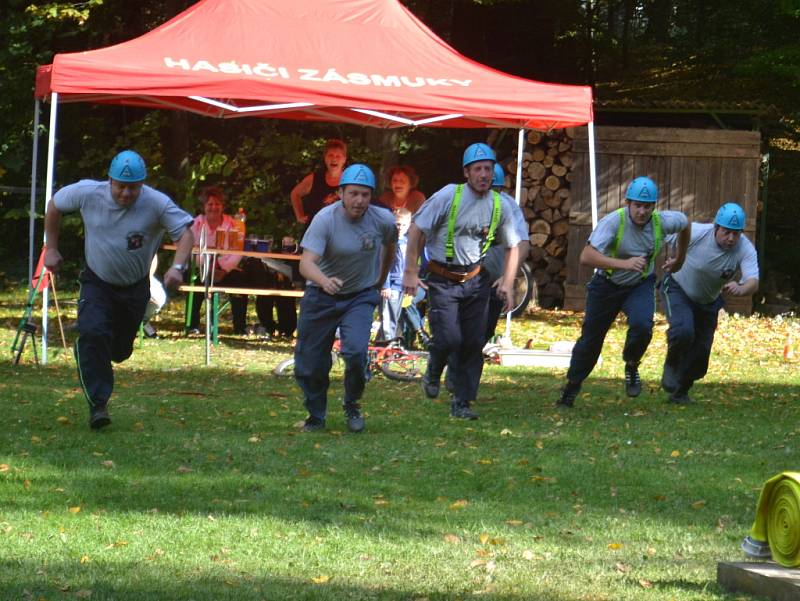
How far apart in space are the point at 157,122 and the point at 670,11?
10.5 meters

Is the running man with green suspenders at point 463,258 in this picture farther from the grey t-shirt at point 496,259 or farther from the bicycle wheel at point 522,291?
the bicycle wheel at point 522,291

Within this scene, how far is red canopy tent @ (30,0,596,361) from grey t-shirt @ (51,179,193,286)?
3.92 meters

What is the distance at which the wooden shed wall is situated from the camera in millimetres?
21250

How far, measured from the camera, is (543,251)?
22047 mm

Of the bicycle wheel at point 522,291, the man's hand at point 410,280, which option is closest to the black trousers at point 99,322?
the man's hand at point 410,280

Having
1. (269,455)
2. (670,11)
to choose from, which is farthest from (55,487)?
(670,11)

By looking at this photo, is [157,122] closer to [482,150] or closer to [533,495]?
[482,150]

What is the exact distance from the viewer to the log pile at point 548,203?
2169cm

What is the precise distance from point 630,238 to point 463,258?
1357 mm

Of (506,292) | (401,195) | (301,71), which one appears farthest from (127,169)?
(401,195)

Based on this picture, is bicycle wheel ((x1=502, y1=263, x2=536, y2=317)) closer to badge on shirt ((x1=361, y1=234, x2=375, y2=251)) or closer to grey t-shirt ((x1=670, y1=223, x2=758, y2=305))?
grey t-shirt ((x1=670, y1=223, x2=758, y2=305))

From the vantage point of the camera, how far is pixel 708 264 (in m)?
11.8

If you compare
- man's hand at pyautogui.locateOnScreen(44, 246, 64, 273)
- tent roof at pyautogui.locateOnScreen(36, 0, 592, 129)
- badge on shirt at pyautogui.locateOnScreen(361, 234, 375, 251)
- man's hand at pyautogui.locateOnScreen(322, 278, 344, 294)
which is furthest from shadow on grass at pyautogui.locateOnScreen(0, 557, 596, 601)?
tent roof at pyautogui.locateOnScreen(36, 0, 592, 129)

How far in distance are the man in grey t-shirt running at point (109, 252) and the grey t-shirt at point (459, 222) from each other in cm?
194
